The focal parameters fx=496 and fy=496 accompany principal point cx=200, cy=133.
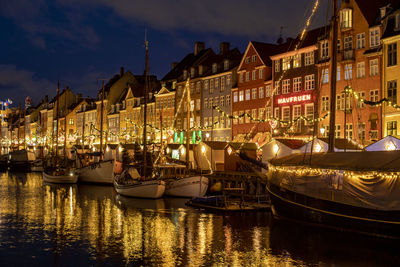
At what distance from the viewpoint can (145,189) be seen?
3772 cm

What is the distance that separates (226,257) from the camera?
58.2ft

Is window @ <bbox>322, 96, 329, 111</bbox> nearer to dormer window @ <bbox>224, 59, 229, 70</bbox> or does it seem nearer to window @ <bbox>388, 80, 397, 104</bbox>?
window @ <bbox>388, 80, 397, 104</bbox>

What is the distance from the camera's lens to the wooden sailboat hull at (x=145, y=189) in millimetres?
37116

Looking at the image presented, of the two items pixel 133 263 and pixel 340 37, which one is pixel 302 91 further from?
pixel 133 263

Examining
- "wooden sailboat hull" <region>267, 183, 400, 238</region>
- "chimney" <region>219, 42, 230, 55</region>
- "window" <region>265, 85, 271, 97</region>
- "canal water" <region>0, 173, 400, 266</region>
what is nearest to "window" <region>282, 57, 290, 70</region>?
"window" <region>265, 85, 271, 97</region>

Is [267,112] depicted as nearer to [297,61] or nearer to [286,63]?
[286,63]

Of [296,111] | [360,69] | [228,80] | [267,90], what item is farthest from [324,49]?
[228,80]

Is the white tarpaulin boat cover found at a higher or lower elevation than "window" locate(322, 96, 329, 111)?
lower

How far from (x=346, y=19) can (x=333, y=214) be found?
1073 inches

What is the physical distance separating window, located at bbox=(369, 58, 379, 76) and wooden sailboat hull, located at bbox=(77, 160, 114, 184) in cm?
2592

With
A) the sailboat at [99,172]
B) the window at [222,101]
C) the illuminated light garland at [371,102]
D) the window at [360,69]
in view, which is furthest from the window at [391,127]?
the window at [222,101]

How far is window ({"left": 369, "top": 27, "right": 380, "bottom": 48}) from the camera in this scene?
4159cm

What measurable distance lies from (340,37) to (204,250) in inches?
1250

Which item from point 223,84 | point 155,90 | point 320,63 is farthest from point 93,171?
point 155,90
